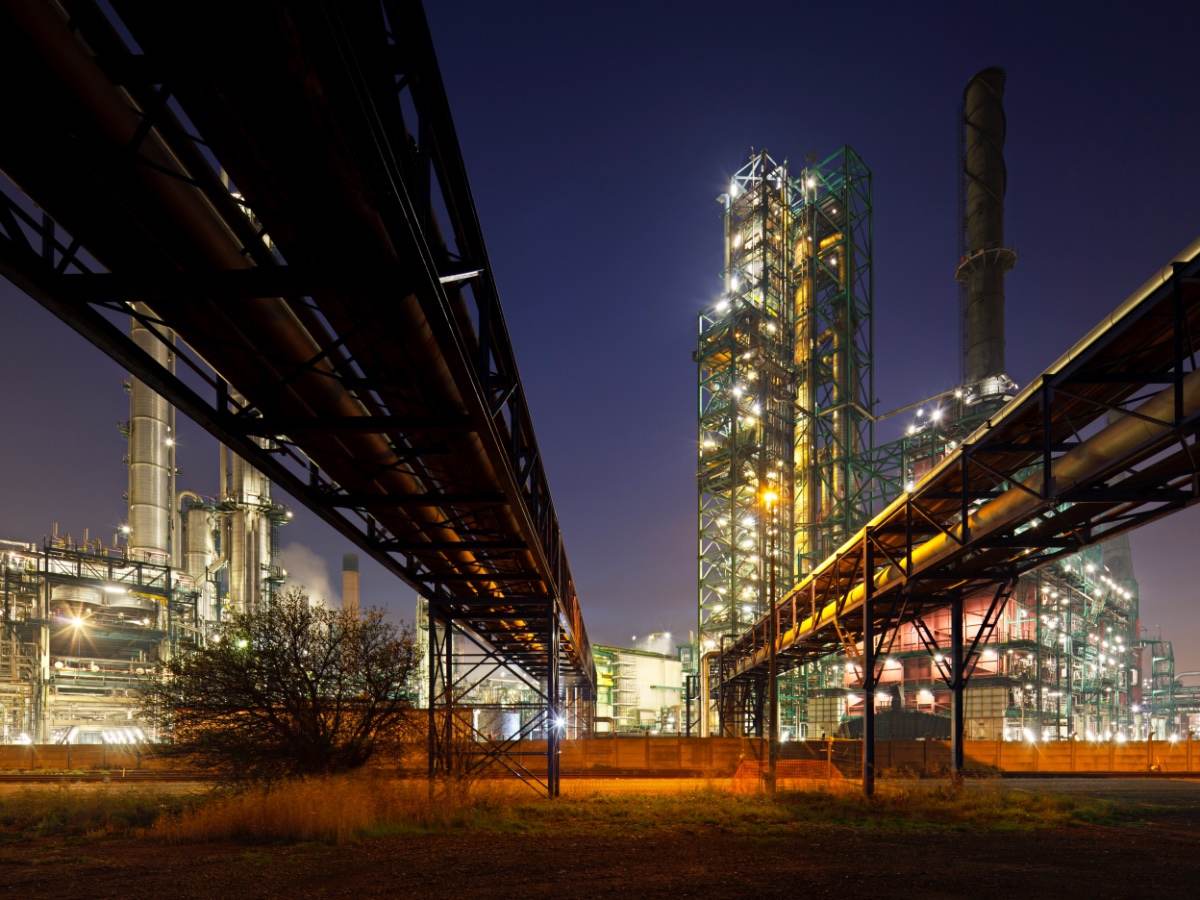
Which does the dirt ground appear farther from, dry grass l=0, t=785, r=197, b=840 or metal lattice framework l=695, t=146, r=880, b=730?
metal lattice framework l=695, t=146, r=880, b=730

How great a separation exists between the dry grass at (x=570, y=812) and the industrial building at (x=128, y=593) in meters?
37.3

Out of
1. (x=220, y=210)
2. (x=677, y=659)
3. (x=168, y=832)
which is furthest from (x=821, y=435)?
(x=220, y=210)

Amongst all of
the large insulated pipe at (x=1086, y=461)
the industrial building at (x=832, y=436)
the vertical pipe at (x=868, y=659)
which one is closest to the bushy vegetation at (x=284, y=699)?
the vertical pipe at (x=868, y=659)

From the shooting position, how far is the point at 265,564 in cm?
5669

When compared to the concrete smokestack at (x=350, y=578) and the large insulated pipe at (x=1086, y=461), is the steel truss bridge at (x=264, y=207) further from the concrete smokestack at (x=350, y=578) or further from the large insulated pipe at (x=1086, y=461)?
the concrete smokestack at (x=350, y=578)

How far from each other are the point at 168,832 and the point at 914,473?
174 ft

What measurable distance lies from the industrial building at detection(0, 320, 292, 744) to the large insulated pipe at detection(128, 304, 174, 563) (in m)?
0.06

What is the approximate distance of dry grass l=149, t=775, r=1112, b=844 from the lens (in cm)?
1259

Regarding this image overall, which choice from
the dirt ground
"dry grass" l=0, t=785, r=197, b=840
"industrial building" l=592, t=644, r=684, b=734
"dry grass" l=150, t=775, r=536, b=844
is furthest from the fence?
"industrial building" l=592, t=644, r=684, b=734

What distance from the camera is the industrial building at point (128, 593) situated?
155 feet

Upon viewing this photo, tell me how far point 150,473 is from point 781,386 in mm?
40502

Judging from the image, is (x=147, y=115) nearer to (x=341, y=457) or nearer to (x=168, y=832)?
(x=341, y=457)

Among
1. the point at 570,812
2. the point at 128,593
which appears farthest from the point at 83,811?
the point at 128,593

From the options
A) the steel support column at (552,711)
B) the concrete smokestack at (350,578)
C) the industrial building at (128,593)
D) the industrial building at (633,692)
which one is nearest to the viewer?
the steel support column at (552,711)
